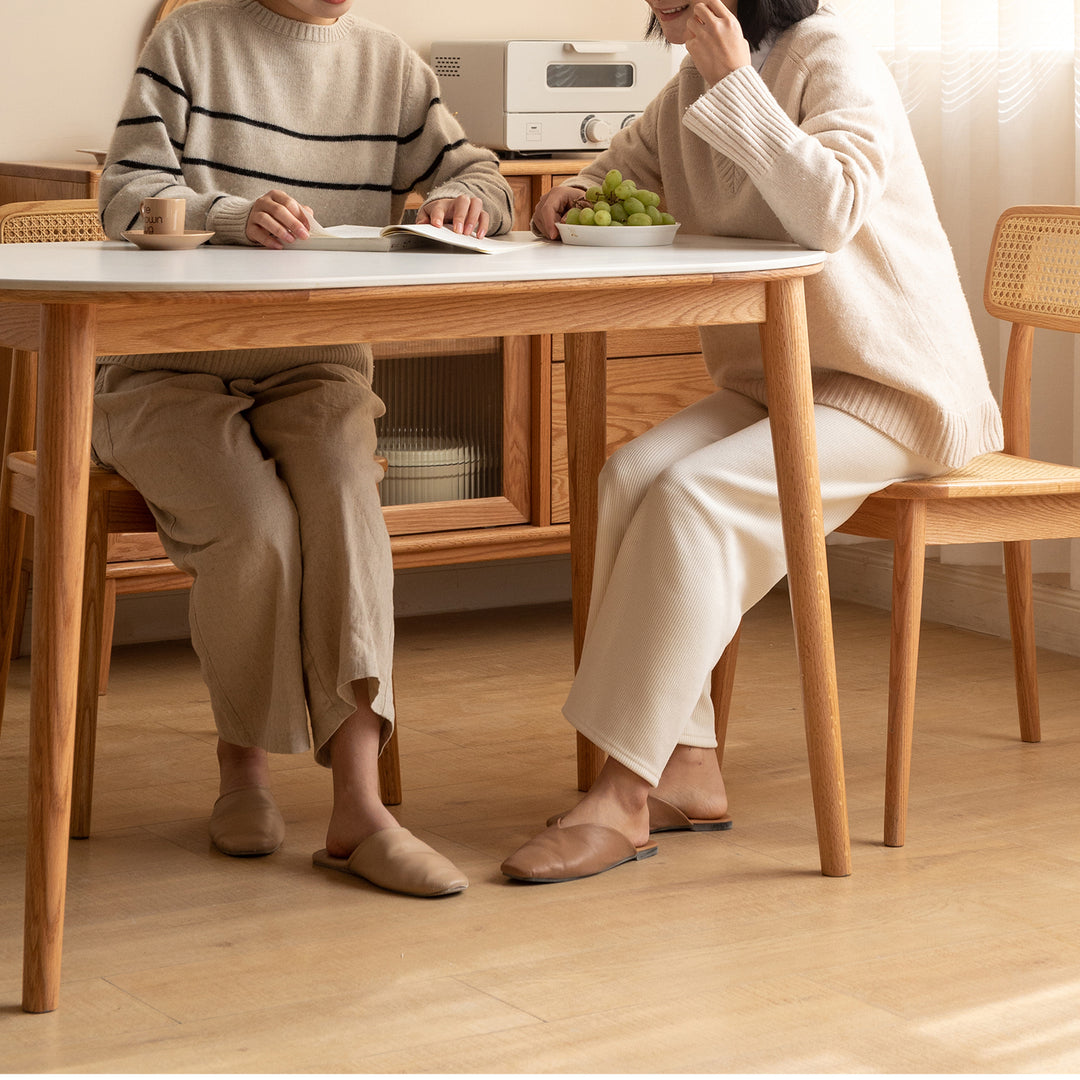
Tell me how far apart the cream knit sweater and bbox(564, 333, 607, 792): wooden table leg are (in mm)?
172

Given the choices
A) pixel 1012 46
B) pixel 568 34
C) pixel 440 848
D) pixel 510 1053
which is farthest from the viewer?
pixel 568 34

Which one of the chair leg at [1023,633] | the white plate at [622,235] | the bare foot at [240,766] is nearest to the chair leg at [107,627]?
the bare foot at [240,766]

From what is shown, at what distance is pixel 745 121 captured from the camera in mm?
1961

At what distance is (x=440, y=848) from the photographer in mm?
2119

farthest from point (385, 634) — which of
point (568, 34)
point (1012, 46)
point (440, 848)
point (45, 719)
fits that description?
point (568, 34)

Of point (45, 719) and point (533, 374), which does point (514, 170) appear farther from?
point (45, 719)

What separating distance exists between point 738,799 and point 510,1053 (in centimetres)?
84

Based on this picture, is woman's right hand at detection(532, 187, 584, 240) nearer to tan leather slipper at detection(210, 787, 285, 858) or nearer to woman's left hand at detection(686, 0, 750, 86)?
woman's left hand at detection(686, 0, 750, 86)

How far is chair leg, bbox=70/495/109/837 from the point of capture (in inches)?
83.2

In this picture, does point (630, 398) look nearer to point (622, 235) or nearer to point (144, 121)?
point (622, 235)

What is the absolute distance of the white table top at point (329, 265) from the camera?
5.18 ft

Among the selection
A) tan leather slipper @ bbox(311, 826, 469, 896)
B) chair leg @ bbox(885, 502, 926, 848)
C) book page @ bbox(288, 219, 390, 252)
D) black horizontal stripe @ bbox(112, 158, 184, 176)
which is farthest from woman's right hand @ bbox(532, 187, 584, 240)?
tan leather slipper @ bbox(311, 826, 469, 896)

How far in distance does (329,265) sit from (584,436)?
63 cm

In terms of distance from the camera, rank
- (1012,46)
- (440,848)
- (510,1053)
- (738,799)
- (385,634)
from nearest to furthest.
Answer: (510,1053)
(385,634)
(440,848)
(738,799)
(1012,46)
